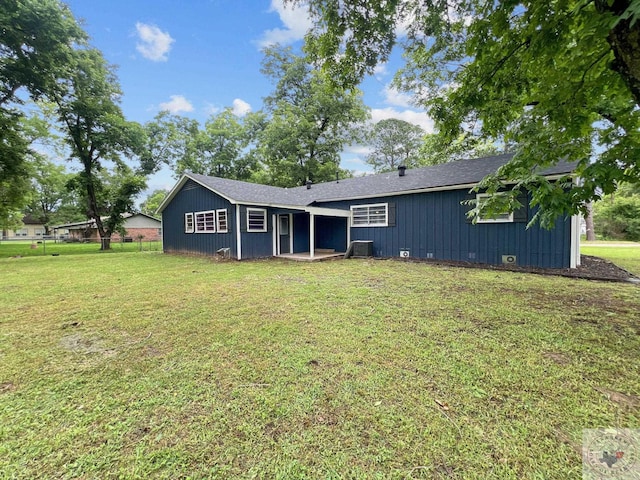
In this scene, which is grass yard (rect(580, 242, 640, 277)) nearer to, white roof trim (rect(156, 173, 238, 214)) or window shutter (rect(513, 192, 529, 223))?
window shutter (rect(513, 192, 529, 223))

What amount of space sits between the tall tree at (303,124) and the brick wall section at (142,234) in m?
20.5

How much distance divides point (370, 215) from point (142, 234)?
3364 centimetres

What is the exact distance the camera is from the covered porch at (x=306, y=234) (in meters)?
12.3

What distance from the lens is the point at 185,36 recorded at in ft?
37.6

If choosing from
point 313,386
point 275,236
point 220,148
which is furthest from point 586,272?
point 220,148

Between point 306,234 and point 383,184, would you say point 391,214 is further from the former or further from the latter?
point 306,234

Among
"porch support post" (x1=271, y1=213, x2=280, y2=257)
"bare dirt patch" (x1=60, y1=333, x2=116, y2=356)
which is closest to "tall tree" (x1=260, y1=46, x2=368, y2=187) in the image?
"porch support post" (x1=271, y1=213, x2=280, y2=257)

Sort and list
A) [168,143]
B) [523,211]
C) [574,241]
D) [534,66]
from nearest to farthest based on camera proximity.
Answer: [534,66]
[574,241]
[523,211]
[168,143]

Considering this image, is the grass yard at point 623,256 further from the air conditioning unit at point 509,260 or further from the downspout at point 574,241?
the air conditioning unit at point 509,260

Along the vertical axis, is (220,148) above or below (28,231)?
above

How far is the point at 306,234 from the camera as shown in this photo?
13.5m

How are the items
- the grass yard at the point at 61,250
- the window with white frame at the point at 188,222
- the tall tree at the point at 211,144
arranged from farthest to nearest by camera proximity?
the tall tree at the point at 211,144 → the grass yard at the point at 61,250 → the window with white frame at the point at 188,222

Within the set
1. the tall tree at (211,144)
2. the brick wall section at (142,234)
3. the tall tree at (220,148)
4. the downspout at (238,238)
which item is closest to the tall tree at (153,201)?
the brick wall section at (142,234)

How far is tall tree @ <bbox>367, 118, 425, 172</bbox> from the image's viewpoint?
28.7 meters
